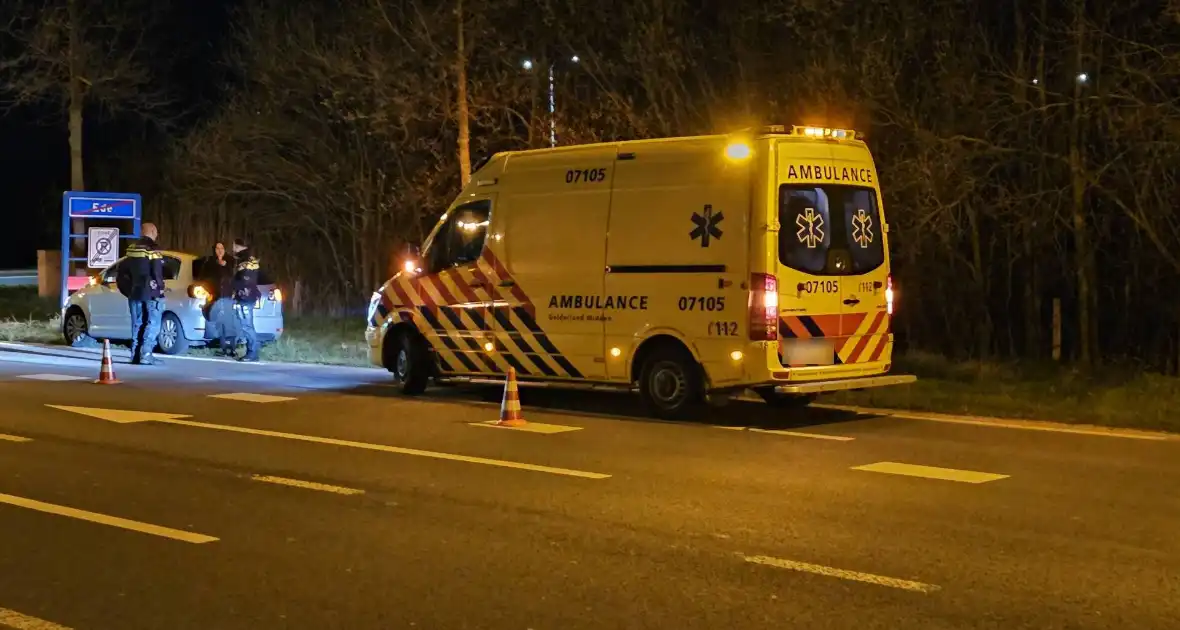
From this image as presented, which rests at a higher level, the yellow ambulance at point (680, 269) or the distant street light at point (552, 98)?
the distant street light at point (552, 98)

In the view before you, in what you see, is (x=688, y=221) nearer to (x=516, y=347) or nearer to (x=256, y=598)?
(x=516, y=347)

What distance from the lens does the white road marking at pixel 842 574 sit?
Answer: 6.14m

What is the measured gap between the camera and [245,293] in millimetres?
18266

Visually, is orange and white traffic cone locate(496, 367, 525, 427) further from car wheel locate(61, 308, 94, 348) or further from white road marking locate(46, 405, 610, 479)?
car wheel locate(61, 308, 94, 348)

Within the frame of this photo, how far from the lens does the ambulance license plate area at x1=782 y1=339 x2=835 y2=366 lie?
37.3 ft

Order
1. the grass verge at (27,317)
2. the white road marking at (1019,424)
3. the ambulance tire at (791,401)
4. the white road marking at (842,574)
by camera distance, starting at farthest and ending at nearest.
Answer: the grass verge at (27,317) → the ambulance tire at (791,401) → the white road marking at (1019,424) → the white road marking at (842,574)

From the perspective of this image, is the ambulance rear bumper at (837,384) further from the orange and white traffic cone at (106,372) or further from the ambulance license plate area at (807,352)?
the orange and white traffic cone at (106,372)

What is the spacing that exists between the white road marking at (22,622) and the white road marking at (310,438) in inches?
161

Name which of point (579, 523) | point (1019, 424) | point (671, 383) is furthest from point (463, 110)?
point (579, 523)

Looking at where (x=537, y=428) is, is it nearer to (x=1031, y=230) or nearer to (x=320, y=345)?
(x=1031, y=230)

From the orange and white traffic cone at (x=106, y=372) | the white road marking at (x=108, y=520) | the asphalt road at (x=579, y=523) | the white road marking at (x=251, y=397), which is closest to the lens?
the asphalt road at (x=579, y=523)

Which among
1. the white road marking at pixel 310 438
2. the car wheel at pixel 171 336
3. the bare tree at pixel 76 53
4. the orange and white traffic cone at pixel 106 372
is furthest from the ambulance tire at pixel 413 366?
the bare tree at pixel 76 53

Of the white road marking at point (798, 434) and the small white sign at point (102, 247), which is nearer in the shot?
the white road marking at point (798, 434)

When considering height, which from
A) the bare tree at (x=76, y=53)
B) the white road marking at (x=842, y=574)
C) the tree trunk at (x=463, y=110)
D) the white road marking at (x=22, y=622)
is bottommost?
the white road marking at (x=22, y=622)
